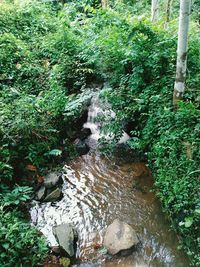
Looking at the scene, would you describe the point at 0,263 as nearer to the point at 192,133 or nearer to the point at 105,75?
the point at 192,133

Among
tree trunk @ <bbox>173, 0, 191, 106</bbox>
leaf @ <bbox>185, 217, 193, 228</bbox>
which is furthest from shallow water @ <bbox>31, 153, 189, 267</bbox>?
tree trunk @ <bbox>173, 0, 191, 106</bbox>

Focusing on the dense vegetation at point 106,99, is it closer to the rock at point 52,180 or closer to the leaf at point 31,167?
the leaf at point 31,167

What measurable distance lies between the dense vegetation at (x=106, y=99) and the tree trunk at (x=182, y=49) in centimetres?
26

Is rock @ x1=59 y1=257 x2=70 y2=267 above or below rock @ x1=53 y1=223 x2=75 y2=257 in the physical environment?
below

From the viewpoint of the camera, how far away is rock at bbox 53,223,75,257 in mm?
4637

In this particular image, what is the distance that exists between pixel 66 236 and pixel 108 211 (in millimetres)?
1097

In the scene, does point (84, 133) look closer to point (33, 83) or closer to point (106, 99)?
point (106, 99)

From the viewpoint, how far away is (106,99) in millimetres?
6926

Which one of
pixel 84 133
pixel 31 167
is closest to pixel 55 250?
pixel 31 167

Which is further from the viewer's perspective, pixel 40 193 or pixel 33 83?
pixel 33 83

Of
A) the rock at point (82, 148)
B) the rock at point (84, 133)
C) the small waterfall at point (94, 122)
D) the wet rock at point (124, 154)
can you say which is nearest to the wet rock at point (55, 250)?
the wet rock at point (124, 154)

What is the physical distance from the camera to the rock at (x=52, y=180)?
6008 mm

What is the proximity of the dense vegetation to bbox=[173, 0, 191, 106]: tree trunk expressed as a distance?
26cm

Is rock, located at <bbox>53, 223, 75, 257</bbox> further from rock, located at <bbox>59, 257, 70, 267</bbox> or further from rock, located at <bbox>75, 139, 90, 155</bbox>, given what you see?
rock, located at <bbox>75, 139, 90, 155</bbox>
